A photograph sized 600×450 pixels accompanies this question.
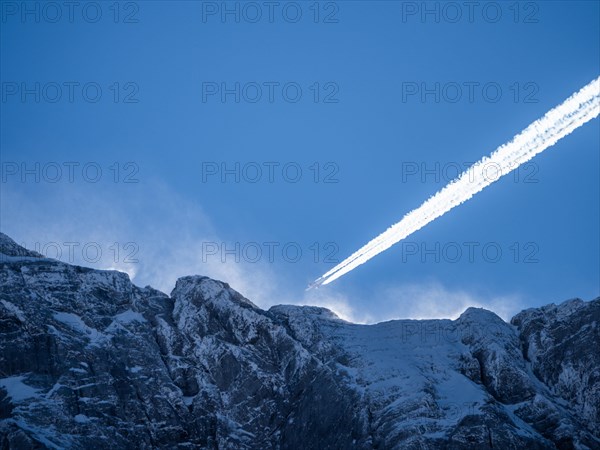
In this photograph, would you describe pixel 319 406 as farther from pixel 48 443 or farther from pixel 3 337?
pixel 3 337

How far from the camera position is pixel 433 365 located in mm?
194625

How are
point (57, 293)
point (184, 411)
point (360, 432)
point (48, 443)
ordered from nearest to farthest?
point (48, 443), point (360, 432), point (184, 411), point (57, 293)

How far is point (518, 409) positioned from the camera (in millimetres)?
176875

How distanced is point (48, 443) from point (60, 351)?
30.9 metres

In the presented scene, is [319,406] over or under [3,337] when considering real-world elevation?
under

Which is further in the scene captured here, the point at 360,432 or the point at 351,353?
the point at 351,353

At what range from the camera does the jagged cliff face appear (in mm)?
166000

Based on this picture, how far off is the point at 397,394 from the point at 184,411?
166ft

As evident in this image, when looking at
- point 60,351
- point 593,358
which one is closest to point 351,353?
point 593,358

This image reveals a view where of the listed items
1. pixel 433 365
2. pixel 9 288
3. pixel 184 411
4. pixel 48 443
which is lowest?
pixel 48 443

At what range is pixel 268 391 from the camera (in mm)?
190250

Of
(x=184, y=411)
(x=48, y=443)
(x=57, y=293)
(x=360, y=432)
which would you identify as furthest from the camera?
(x=57, y=293)

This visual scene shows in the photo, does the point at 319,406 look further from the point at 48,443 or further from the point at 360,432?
the point at 48,443

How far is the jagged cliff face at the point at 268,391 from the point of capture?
545 feet
